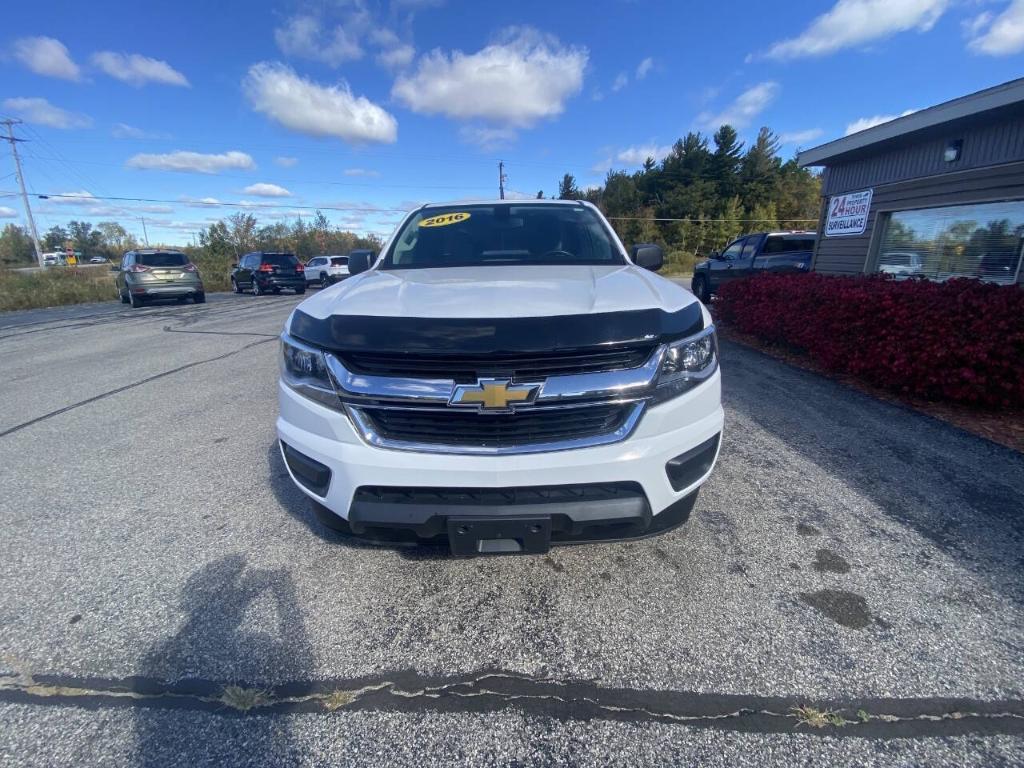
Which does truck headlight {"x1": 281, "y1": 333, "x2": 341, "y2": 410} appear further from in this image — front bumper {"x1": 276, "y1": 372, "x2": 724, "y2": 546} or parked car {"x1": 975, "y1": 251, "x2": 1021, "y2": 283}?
parked car {"x1": 975, "y1": 251, "x2": 1021, "y2": 283}

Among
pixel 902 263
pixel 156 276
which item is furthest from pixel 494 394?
pixel 156 276

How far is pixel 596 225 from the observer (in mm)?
3436

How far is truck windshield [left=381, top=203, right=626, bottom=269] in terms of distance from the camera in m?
3.07

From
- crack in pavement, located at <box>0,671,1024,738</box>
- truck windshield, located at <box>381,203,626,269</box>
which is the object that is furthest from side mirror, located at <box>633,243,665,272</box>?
crack in pavement, located at <box>0,671,1024,738</box>

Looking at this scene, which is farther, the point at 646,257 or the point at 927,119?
the point at 927,119

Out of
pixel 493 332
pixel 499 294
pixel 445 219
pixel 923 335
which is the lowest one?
pixel 923 335

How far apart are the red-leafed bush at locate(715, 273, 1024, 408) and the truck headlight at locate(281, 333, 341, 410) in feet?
17.5

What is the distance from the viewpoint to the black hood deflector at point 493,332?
167 cm

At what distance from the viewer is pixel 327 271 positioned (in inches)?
1006

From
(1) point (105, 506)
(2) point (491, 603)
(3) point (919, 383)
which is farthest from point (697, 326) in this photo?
(3) point (919, 383)

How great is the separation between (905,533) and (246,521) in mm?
3621

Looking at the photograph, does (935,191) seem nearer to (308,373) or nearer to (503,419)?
(503,419)

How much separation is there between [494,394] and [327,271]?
1048 inches

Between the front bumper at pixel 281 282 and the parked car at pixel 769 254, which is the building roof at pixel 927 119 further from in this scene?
the front bumper at pixel 281 282
